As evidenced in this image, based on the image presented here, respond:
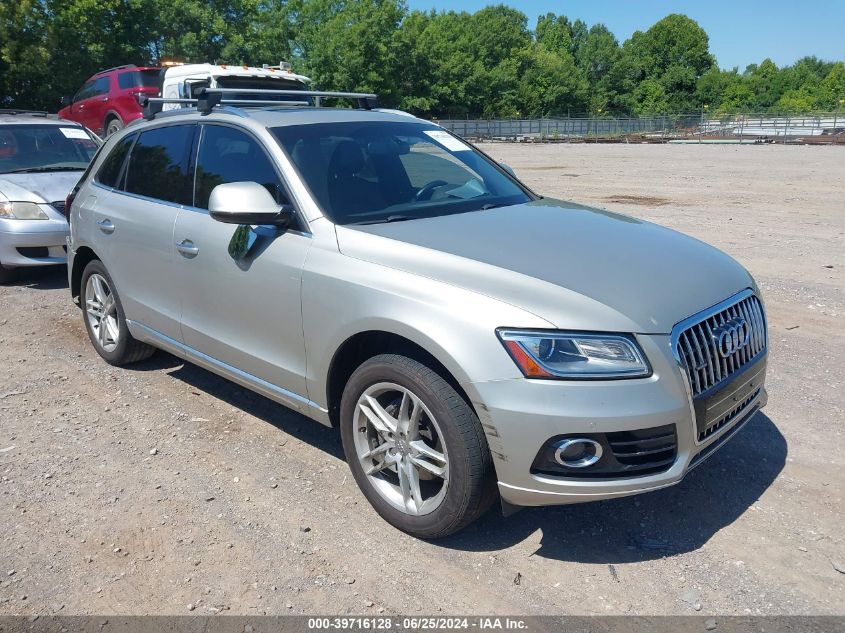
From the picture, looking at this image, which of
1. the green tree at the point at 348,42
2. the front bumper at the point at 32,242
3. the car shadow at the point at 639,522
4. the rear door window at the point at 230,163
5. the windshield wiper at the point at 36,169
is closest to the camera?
the car shadow at the point at 639,522

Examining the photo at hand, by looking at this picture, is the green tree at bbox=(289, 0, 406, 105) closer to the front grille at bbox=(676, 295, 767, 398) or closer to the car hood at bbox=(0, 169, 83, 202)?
the car hood at bbox=(0, 169, 83, 202)

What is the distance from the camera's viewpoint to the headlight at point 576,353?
2834mm

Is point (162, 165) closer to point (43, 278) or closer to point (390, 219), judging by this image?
point (390, 219)

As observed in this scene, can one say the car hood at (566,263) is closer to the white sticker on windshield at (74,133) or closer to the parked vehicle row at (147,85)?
the white sticker on windshield at (74,133)

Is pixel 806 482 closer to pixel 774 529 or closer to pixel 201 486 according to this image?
pixel 774 529

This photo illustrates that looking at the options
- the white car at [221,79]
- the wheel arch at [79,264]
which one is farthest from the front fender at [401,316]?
the white car at [221,79]

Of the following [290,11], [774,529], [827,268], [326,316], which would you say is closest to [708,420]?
[774,529]

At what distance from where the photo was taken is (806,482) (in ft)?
12.4

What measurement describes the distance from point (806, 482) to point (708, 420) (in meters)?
1.14

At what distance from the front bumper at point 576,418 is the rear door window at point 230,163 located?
1686 millimetres

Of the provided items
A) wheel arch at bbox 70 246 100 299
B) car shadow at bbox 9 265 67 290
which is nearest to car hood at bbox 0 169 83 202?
car shadow at bbox 9 265 67 290

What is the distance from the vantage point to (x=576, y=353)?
2854 mm

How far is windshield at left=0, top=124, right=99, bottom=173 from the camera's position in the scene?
877 centimetres

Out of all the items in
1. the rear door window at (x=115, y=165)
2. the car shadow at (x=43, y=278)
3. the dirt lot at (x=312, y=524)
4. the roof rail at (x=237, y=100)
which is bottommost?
the dirt lot at (x=312, y=524)
